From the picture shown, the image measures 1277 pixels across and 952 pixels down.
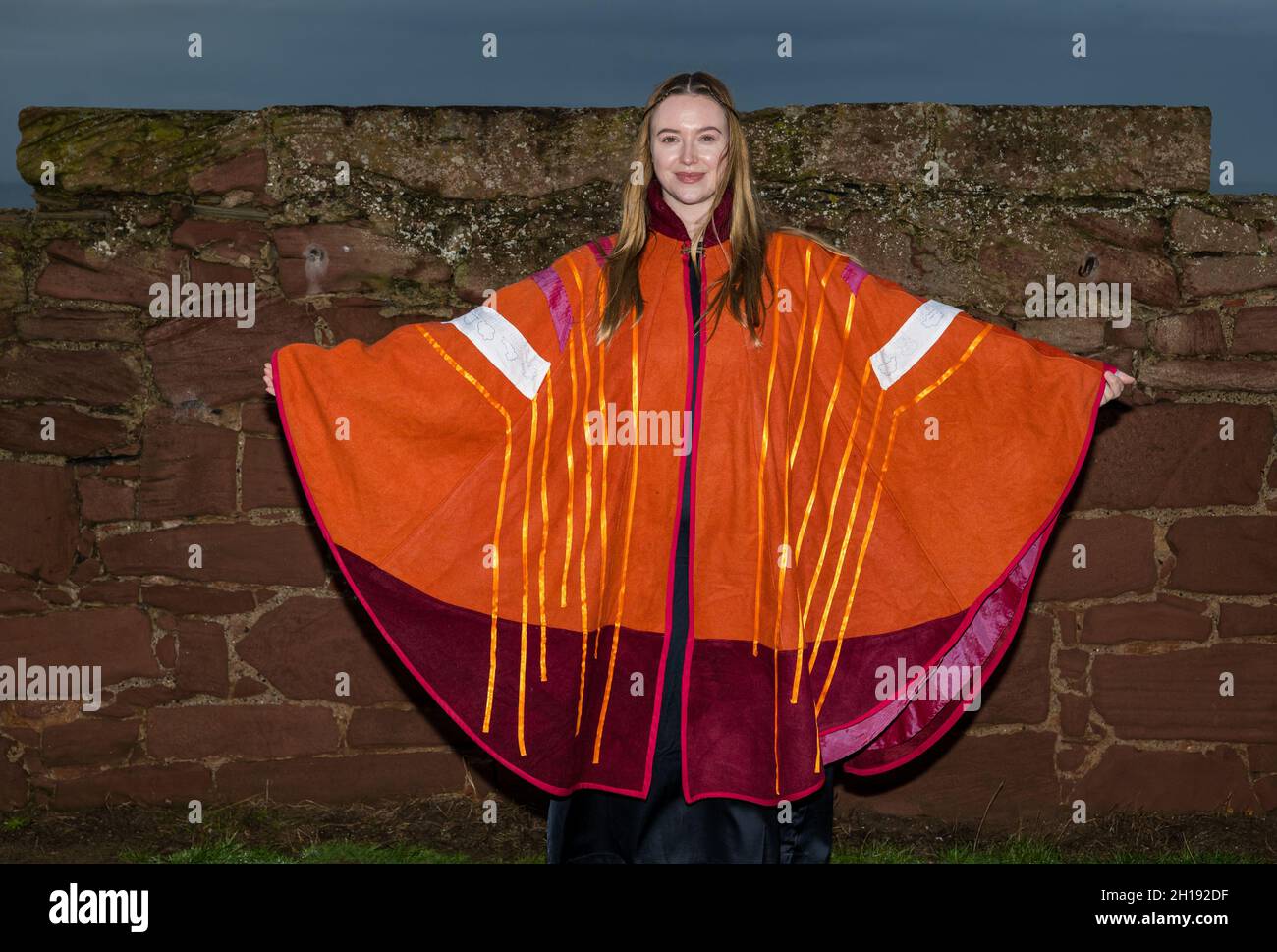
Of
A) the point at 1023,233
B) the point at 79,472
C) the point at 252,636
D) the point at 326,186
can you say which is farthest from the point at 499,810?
the point at 1023,233

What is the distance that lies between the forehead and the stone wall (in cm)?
105

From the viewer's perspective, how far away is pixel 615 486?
3.25 m

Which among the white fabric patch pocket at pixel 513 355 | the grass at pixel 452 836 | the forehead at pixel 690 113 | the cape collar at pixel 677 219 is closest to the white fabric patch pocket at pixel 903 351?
the cape collar at pixel 677 219

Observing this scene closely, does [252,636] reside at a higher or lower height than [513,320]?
lower

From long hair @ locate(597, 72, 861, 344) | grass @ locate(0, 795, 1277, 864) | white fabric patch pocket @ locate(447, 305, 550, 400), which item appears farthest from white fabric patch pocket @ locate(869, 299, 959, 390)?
grass @ locate(0, 795, 1277, 864)

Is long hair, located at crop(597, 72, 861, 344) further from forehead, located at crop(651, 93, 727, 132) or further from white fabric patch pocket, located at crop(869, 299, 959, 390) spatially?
white fabric patch pocket, located at crop(869, 299, 959, 390)

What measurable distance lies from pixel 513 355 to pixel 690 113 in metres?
0.70

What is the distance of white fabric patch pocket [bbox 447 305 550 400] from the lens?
10.8ft

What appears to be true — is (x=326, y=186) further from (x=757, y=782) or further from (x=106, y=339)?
(x=757, y=782)

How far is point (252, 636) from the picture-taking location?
4379mm

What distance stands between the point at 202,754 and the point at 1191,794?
10.6 feet

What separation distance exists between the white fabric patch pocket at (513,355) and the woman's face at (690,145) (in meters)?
0.50

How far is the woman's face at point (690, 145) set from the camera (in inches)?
124

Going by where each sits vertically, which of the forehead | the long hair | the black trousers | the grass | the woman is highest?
the forehead
